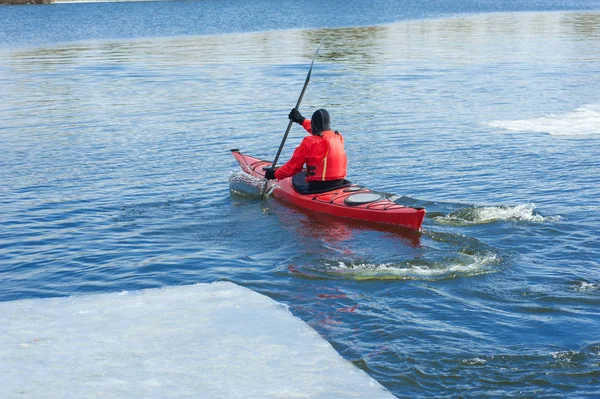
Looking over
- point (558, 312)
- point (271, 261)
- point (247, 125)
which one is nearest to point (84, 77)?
point (247, 125)

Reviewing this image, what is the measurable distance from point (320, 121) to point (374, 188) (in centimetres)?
230

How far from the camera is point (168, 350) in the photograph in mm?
6840

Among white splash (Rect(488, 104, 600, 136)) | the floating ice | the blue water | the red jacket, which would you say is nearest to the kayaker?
the red jacket

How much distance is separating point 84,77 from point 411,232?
20.1 metres

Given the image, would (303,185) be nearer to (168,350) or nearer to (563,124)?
(168,350)

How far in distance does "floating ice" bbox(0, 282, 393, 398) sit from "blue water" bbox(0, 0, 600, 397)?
0.45 m

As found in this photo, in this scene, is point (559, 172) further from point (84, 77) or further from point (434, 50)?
point (434, 50)

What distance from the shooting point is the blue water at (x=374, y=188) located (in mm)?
7328

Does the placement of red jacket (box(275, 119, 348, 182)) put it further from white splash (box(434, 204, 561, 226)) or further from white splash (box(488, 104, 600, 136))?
white splash (box(488, 104, 600, 136))

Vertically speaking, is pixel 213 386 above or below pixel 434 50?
below

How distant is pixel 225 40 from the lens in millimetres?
43062

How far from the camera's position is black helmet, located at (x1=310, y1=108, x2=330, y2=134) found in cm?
1110

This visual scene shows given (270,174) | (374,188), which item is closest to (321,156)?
(270,174)

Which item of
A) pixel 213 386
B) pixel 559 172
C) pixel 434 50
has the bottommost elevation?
pixel 213 386
